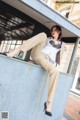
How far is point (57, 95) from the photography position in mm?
6016

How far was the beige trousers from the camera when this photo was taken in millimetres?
5004

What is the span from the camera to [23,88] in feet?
17.1

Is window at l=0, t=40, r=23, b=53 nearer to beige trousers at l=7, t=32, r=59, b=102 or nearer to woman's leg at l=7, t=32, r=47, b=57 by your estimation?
beige trousers at l=7, t=32, r=59, b=102

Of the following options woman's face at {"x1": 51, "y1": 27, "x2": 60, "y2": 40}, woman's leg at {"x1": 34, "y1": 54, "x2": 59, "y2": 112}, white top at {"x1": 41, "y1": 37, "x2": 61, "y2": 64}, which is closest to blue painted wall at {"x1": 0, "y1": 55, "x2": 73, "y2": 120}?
woman's leg at {"x1": 34, "y1": 54, "x2": 59, "y2": 112}

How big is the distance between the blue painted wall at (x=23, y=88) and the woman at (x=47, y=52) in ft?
0.75

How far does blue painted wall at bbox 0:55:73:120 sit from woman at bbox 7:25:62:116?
23 centimetres

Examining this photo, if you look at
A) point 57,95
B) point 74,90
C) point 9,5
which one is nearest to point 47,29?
point 9,5

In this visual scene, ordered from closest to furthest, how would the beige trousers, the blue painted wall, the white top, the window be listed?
the blue painted wall → the beige trousers → the white top → the window

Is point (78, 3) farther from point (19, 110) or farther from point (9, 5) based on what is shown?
point (19, 110)

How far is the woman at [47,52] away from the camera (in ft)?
16.5

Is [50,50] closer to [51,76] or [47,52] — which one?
[47,52]

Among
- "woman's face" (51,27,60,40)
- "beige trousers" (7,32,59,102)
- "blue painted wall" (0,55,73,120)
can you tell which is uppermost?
"woman's face" (51,27,60,40)

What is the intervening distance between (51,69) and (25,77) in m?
0.56

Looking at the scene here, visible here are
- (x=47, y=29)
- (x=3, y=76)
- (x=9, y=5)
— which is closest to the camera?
(x=3, y=76)
